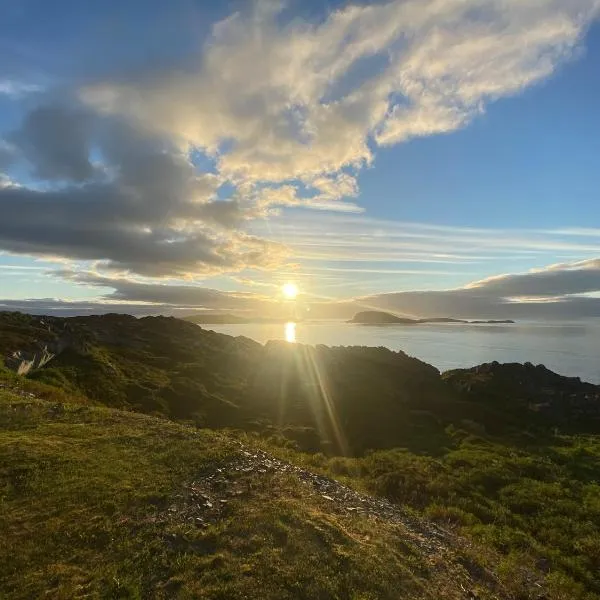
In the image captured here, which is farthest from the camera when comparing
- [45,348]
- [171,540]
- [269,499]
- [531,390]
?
[531,390]

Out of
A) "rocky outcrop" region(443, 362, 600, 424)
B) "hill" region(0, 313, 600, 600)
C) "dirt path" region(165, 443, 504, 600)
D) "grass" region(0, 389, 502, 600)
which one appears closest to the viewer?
"grass" region(0, 389, 502, 600)

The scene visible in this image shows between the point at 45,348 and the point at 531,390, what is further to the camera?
the point at 531,390

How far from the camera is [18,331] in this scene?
64438mm

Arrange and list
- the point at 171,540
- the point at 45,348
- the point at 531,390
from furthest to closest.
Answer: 1. the point at 531,390
2. the point at 45,348
3. the point at 171,540

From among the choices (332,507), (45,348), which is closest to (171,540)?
(332,507)

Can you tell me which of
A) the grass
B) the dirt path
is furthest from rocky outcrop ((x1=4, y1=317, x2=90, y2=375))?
the dirt path

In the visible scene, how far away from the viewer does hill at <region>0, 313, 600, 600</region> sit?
44.9 feet

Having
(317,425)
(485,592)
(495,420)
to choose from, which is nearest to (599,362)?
(495,420)

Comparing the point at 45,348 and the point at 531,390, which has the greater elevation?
the point at 45,348

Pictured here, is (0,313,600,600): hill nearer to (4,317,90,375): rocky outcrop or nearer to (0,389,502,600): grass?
(0,389,502,600): grass

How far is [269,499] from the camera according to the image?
1845cm

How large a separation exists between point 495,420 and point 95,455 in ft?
196

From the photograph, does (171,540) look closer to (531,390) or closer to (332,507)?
(332,507)

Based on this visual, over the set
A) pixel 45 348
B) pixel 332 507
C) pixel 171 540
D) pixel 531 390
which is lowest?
pixel 531 390
